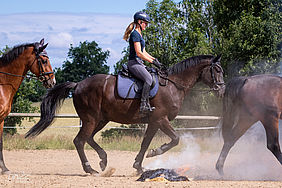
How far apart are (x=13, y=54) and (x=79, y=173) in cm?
293

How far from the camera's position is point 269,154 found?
1124 cm

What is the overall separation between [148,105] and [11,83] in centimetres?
271

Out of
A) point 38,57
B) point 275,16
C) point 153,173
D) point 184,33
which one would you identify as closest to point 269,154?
point 153,173

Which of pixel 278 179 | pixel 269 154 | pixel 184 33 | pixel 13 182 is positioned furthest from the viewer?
pixel 184 33

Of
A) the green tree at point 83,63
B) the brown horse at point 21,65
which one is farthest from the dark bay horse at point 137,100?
the green tree at point 83,63

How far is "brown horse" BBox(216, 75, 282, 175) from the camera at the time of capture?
8.19 m

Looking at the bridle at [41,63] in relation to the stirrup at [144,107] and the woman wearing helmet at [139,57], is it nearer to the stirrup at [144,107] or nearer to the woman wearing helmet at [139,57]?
the woman wearing helmet at [139,57]

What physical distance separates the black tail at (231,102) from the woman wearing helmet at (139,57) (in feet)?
5.48

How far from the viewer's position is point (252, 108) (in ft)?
27.6

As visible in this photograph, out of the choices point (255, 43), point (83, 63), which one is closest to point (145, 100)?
point (255, 43)

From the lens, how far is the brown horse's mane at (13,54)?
843 cm

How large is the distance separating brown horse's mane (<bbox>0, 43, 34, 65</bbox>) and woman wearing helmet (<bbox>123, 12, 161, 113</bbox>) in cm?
199

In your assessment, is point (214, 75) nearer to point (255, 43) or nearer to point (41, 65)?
point (41, 65)

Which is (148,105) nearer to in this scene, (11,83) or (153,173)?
(153,173)
